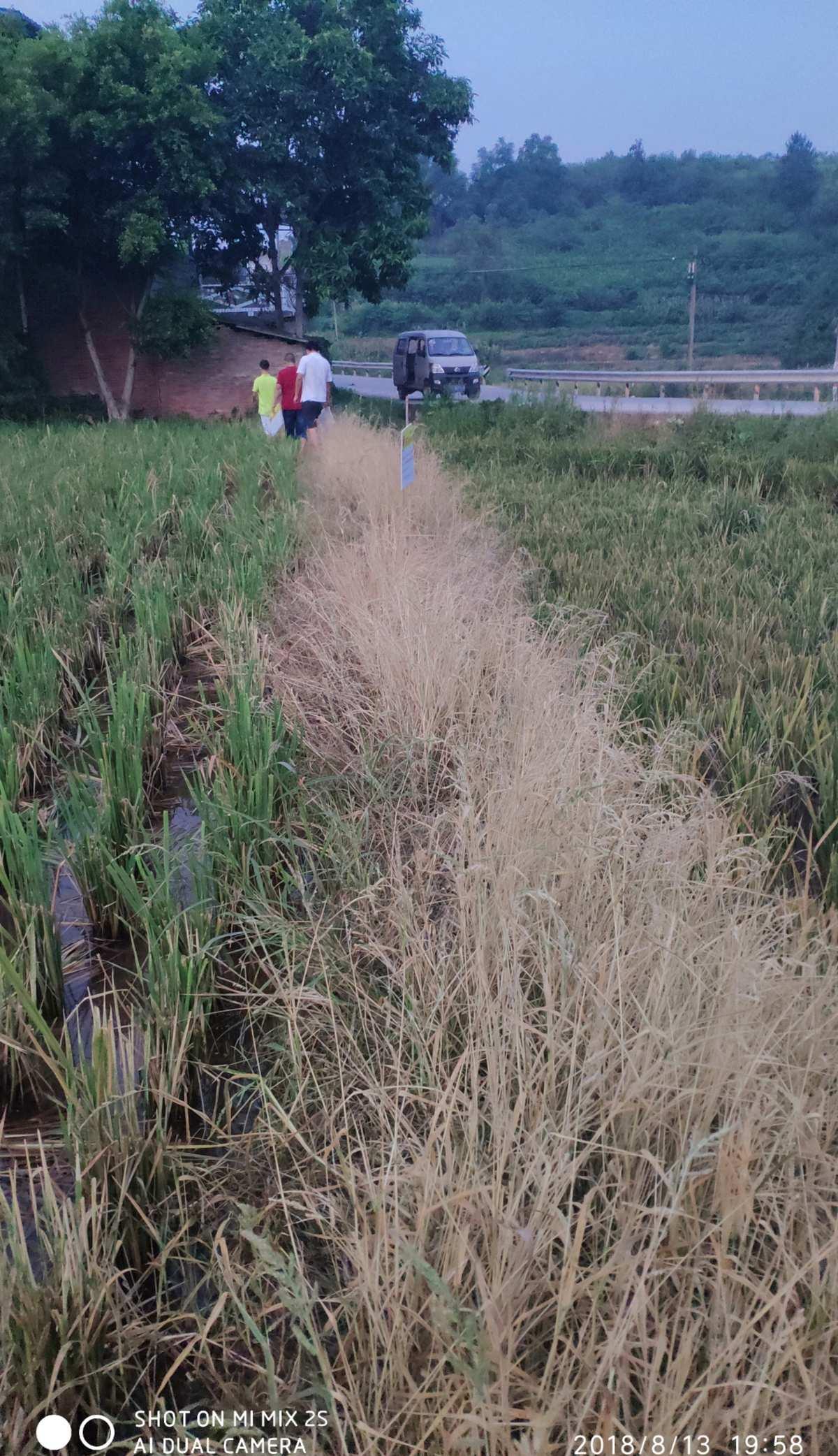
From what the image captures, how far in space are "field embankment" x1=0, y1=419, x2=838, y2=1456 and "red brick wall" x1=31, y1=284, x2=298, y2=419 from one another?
23087 mm

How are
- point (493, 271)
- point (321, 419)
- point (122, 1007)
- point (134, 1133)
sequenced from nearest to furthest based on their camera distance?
point (134, 1133), point (122, 1007), point (321, 419), point (493, 271)

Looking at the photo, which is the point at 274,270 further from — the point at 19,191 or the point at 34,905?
the point at 34,905

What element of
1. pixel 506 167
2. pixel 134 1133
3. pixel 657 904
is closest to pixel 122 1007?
pixel 134 1133

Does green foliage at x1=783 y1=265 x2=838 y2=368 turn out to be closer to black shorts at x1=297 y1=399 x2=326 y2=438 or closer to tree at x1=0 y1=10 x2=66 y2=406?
tree at x1=0 y1=10 x2=66 y2=406

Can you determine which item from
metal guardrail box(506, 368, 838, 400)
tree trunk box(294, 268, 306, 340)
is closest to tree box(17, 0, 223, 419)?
tree trunk box(294, 268, 306, 340)

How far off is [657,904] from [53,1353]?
48.7 inches

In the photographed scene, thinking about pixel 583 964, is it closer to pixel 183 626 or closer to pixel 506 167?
pixel 183 626

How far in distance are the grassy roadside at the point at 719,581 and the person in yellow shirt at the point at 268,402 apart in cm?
306

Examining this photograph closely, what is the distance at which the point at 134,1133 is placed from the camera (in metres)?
1.87

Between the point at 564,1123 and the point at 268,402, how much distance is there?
13.2 meters

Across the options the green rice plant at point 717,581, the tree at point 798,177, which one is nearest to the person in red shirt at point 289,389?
the green rice plant at point 717,581

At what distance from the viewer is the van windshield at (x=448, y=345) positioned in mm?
27656

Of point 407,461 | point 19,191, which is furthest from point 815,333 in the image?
point 407,461

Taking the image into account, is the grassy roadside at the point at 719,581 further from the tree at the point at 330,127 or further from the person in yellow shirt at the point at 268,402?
the tree at the point at 330,127
